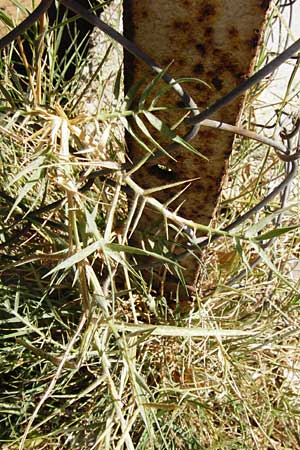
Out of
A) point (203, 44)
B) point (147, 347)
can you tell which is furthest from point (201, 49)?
point (147, 347)

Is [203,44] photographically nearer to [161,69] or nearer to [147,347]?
[161,69]

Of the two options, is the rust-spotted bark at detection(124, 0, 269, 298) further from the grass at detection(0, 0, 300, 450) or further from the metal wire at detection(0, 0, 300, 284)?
the grass at detection(0, 0, 300, 450)

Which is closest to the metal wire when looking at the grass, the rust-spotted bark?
the rust-spotted bark

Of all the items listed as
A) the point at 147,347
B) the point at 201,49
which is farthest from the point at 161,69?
the point at 147,347

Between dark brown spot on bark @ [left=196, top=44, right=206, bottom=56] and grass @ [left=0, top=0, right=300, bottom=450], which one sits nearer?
dark brown spot on bark @ [left=196, top=44, right=206, bottom=56]

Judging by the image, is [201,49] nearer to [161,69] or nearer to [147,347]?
[161,69]

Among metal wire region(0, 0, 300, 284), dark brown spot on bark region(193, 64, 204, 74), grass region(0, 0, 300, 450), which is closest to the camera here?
metal wire region(0, 0, 300, 284)

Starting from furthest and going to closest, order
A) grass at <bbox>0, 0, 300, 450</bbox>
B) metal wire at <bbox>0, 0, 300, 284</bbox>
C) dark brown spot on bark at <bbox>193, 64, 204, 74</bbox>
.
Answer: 1. grass at <bbox>0, 0, 300, 450</bbox>
2. dark brown spot on bark at <bbox>193, 64, 204, 74</bbox>
3. metal wire at <bbox>0, 0, 300, 284</bbox>

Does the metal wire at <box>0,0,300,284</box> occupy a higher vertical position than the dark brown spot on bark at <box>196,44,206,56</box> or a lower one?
lower

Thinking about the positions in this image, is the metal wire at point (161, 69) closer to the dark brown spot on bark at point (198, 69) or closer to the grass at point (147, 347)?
the dark brown spot on bark at point (198, 69)

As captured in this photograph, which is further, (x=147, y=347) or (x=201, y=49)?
(x=147, y=347)

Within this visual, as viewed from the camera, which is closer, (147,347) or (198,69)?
(198,69)

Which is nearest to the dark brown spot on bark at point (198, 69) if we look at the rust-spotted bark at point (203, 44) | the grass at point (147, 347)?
the rust-spotted bark at point (203, 44)

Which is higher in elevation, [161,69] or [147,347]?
[161,69]
